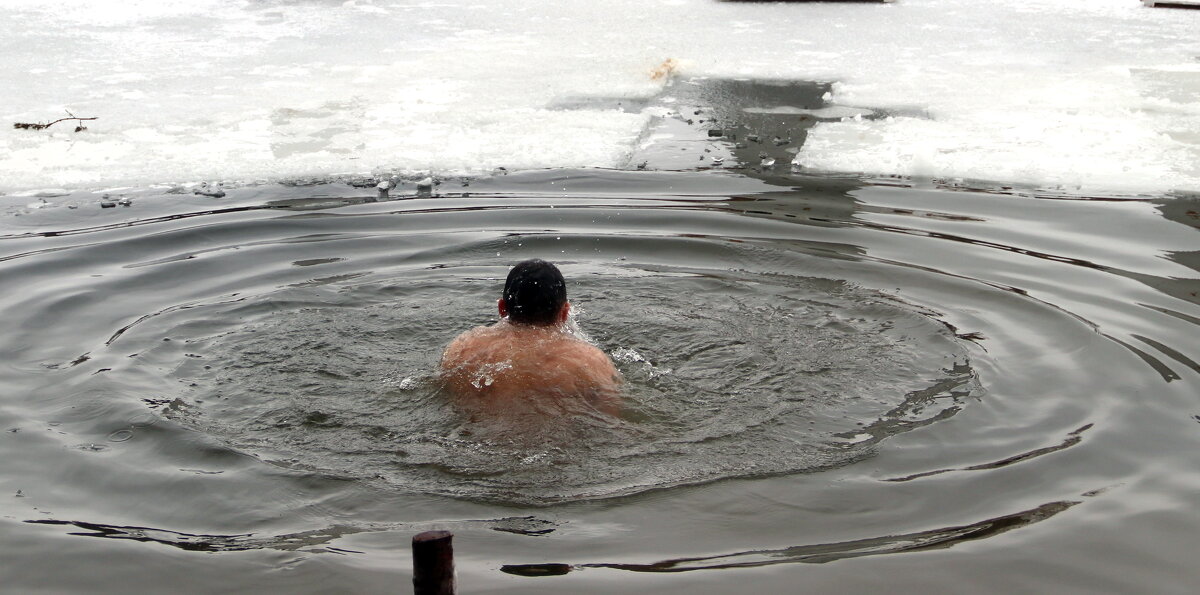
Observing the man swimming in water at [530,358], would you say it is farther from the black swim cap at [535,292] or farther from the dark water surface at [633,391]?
the dark water surface at [633,391]

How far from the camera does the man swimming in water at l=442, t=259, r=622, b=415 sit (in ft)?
16.4

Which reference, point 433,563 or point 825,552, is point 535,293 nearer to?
point 825,552

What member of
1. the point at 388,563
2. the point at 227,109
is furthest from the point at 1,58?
the point at 388,563

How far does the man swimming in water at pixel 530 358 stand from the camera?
5008mm

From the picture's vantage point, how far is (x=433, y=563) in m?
2.64

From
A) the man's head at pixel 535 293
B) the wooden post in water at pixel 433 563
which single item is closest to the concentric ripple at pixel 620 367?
the man's head at pixel 535 293

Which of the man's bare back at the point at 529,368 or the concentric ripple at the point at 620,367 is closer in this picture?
the concentric ripple at the point at 620,367

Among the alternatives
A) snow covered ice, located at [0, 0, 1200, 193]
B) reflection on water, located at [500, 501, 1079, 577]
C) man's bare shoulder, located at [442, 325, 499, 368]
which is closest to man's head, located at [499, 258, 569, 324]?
man's bare shoulder, located at [442, 325, 499, 368]

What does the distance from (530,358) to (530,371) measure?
8cm

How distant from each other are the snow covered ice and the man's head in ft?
10.6

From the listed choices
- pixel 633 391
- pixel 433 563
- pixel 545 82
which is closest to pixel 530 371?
pixel 633 391

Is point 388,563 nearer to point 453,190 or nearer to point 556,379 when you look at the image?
point 556,379

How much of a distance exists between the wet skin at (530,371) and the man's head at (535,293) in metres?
0.03

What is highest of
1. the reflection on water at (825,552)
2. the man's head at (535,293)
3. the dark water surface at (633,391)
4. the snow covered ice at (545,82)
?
the snow covered ice at (545,82)
